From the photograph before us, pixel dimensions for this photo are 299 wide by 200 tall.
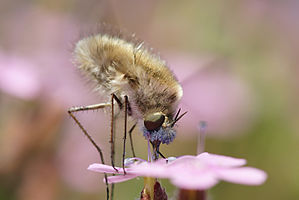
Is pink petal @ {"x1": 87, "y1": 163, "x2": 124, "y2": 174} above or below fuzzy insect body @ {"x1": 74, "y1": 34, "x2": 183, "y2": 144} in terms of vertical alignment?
below

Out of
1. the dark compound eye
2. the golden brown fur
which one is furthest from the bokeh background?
the dark compound eye

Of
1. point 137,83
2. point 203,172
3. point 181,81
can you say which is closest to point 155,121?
point 137,83

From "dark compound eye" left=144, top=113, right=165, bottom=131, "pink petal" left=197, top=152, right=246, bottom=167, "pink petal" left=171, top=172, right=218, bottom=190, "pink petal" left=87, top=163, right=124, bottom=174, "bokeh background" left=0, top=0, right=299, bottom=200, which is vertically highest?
"bokeh background" left=0, top=0, right=299, bottom=200

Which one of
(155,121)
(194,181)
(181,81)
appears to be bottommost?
(194,181)

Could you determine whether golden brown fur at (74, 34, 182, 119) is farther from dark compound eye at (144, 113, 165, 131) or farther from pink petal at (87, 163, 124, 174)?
pink petal at (87, 163, 124, 174)

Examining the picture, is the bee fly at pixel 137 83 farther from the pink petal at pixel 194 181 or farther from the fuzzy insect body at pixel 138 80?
the pink petal at pixel 194 181

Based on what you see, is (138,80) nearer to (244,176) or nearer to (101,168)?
(101,168)

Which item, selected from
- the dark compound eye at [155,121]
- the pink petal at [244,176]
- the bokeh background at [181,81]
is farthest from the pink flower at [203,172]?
the bokeh background at [181,81]
